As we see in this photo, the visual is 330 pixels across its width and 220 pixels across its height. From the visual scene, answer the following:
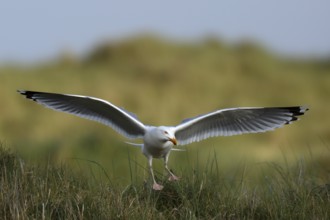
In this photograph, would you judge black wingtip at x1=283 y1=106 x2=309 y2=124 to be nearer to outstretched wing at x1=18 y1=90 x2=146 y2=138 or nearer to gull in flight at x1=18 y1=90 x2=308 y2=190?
gull in flight at x1=18 y1=90 x2=308 y2=190

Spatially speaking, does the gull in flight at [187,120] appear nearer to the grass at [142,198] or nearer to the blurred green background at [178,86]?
the grass at [142,198]

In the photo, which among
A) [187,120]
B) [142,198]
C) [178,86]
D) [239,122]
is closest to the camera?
[142,198]

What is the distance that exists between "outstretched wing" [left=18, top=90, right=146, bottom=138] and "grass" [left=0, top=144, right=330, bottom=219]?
2.07 feet

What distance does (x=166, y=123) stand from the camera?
49.8 ft

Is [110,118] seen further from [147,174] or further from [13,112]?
[13,112]

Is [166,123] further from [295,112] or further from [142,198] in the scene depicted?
[142,198]

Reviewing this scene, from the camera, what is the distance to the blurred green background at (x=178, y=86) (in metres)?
15.3

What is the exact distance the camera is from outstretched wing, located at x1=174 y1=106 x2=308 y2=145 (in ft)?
18.4

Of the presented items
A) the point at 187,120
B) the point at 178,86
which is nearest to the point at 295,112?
the point at 187,120

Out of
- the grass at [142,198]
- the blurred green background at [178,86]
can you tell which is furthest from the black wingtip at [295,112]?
the blurred green background at [178,86]

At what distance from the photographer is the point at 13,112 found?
1592 cm

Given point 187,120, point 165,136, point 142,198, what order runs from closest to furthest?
point 142,198
point 165,136
point 187,120

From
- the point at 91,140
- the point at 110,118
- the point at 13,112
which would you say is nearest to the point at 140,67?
the point at 13,112

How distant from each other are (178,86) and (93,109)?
453 inches
